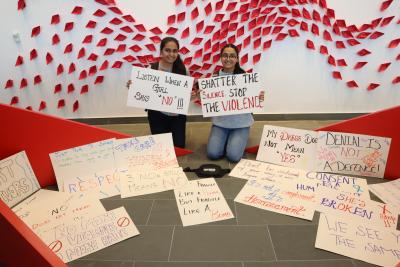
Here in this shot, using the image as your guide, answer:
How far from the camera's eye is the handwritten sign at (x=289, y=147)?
1.97m

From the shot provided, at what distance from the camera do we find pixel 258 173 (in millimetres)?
1937

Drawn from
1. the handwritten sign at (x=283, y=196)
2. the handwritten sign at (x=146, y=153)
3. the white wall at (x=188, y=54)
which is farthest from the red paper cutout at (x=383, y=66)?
the handwritten sign at (x=146, y=153)

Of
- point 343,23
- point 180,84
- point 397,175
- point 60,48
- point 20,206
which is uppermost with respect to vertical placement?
point 343,23

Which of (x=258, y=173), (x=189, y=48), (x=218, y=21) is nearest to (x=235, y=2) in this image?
(x=218, y=21)

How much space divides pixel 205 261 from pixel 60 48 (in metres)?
2.16

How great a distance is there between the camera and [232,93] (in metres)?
2.03

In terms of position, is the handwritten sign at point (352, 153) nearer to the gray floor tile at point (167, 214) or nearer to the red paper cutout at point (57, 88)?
the gray floor tile at point (167, 214)

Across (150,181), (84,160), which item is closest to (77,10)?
(84,160)

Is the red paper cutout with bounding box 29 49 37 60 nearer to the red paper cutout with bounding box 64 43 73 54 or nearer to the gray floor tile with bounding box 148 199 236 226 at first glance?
the red paper cutout with bounding box 64 43 73 54

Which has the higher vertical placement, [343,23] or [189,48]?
[343,23]

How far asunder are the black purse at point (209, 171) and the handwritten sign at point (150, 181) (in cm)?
9

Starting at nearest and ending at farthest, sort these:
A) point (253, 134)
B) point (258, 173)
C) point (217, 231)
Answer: point (217, 231) → point (258, 173) → point (253, 134)

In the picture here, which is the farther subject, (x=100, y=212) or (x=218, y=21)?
(x=218, y=21)

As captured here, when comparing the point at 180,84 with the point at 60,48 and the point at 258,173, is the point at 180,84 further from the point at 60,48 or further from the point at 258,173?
the point at 60,48
